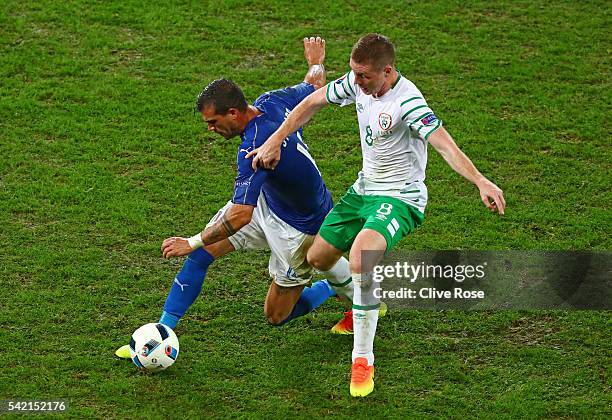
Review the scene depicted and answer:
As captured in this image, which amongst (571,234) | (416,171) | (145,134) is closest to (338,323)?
(416,171)

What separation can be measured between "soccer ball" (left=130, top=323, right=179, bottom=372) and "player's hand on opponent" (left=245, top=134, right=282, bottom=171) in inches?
55.4

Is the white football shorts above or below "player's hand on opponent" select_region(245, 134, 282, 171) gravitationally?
below

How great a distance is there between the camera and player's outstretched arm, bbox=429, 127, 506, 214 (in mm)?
7133

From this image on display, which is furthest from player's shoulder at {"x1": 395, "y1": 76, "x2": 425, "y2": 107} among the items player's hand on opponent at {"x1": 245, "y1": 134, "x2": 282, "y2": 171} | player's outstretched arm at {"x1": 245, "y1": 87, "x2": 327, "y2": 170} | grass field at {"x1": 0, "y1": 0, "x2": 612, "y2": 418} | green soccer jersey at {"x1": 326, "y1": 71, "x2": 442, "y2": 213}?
grass field at {"x1": 0, "y1": 0, "x2": 612, "y2": 418}

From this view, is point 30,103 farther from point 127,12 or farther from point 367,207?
point 367,207

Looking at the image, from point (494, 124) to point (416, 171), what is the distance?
3.99 metres

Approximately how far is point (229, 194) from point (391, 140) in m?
3.03

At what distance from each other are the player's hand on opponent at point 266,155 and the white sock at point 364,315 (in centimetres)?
102

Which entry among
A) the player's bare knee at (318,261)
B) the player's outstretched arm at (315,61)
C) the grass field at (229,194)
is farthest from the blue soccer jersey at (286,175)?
the grass field at (229,194)

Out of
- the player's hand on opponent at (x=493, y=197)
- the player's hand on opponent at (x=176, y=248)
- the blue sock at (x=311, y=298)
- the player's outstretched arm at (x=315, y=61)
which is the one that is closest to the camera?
the player's hand on opponent at (x=493, y=197)

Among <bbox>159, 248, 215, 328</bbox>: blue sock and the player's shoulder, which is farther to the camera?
<bbox>159, 248, 215, 328</bbox>: blue sock

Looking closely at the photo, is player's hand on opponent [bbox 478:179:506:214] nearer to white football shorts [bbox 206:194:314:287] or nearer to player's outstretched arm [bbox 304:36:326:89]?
white football shorts [bbox 206:194:314:287]

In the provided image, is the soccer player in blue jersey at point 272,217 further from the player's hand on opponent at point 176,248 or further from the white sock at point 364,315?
the white sock at point 364,315

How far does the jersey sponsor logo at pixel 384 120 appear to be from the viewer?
26.0 feet
